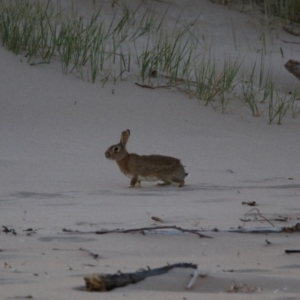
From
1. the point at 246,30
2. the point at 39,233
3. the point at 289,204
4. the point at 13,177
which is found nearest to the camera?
the point at 39,233

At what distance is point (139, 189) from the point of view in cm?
717

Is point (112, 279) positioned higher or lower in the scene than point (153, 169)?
higher

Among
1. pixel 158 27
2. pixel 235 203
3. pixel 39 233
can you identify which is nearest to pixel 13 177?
pixel 235 203

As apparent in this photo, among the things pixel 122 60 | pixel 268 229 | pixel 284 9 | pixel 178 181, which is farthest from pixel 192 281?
pixel 284 9

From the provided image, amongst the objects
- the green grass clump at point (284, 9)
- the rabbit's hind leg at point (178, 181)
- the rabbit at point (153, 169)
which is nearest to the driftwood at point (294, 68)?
the green grass clump at point (284, 9)

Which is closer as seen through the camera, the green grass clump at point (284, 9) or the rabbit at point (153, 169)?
the rabbit at point (153, 169)

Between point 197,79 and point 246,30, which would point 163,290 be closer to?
point 197,79

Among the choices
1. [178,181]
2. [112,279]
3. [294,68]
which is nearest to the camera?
[112,279]

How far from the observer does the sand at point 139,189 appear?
392cm

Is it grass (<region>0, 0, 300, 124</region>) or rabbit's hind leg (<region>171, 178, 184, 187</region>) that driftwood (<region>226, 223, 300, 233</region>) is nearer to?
rabbit's hind leg (<region>171, 178, 184, 187</region>)

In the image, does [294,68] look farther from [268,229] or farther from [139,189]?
[268,229]

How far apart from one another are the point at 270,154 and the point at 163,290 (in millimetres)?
5684

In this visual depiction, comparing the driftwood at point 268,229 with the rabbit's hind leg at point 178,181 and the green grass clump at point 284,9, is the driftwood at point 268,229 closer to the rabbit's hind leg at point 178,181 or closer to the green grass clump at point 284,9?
the rabbit's hind leg at point 178,181

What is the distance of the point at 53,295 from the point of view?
11.5 feet
